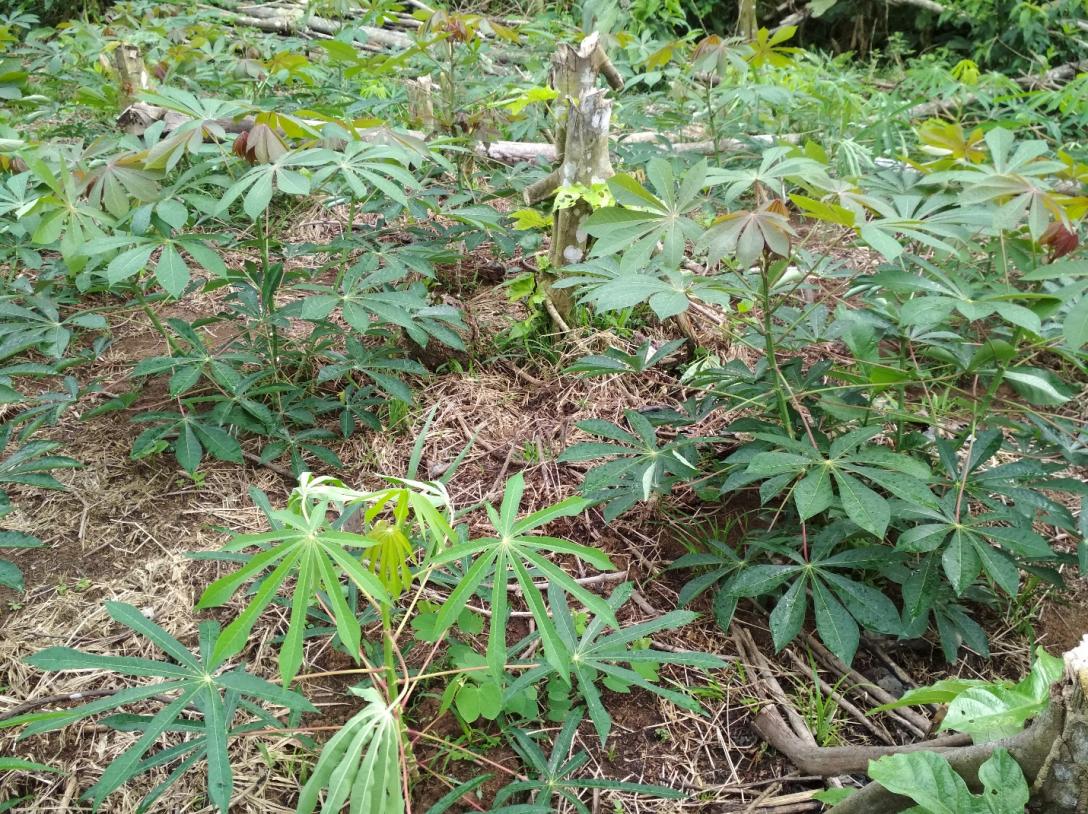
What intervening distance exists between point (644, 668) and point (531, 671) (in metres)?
0.22

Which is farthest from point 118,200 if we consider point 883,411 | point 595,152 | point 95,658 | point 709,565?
point 883,411

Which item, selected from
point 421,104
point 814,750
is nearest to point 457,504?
point 814,750

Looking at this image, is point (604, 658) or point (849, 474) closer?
point (604, 658)

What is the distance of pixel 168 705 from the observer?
3.47 ft

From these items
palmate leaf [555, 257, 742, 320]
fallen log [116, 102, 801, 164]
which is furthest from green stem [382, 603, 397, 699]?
fallen log [116, 102, 801, 164]

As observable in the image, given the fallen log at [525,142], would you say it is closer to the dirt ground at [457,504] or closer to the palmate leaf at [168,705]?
the dirt ground at [457,504]

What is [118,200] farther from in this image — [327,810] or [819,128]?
[819,128]

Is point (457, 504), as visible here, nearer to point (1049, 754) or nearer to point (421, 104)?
point (1049, 754)

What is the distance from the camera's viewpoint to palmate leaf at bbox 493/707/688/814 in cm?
119

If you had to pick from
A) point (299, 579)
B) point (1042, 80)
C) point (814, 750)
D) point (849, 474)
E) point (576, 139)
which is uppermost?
point (576, 139)

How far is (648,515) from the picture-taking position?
1782mm

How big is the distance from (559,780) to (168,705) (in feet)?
1.95

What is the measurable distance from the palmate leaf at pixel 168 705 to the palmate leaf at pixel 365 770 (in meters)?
0.10

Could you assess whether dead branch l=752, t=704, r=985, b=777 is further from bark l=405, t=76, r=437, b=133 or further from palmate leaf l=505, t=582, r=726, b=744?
bark l=405, t=76, r=437, b=133
